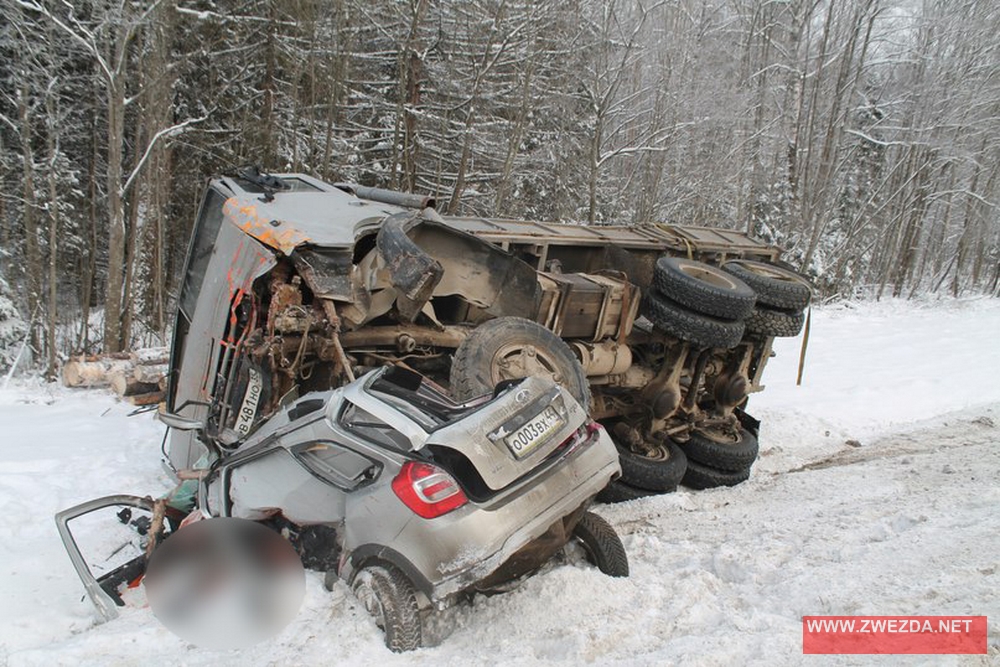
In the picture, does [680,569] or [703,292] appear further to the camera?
[703,292]

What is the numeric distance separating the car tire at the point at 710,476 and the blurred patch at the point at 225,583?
4.24 m

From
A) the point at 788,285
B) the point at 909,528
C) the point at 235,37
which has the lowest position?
the point at 909,528

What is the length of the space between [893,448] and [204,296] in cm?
701

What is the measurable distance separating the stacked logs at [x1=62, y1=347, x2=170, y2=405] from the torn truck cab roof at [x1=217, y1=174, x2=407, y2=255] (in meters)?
3.27

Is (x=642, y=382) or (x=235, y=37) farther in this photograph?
(x=235, y=37)

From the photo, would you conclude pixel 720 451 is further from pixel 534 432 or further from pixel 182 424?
pixel 182 424

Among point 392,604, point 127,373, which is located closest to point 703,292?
point 392,604

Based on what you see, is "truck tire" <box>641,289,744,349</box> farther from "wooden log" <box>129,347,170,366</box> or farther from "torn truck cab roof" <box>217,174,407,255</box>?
"wooden log" <box>129,347,170,366</box>

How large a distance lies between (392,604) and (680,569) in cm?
171

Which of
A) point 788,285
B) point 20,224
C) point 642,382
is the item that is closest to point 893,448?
point 788,285

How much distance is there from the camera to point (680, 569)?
12.0 ft

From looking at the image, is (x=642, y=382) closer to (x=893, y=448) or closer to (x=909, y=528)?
(x=909, y=528)

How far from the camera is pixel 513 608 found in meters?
3.21

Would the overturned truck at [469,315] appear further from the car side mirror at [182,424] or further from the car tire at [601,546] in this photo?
the car tire at [601,546]
